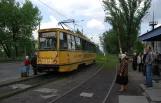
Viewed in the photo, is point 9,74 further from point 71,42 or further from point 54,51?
point 71,42

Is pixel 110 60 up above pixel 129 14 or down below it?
below

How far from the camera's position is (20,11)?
62.2 meters

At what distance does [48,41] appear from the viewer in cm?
1827

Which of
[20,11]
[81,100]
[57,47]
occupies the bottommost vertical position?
[81,100]

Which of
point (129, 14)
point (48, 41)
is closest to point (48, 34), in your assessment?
point (48, 41)

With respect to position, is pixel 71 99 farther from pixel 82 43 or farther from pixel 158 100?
pixel 82 43

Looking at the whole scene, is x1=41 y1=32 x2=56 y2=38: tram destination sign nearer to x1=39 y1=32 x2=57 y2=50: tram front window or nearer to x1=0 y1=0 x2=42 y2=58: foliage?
x1=39 y1=32 x2=57 y2=50: tram front window

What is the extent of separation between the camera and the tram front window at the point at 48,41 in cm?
1794

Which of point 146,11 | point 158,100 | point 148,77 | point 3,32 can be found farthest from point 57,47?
point 3,32

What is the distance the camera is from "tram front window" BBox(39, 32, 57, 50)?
17.9m

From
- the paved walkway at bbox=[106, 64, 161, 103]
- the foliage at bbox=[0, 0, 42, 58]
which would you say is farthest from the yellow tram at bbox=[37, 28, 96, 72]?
the foliage at bbox=[0, 0, 42, 58]

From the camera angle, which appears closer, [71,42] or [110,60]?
[71,42]

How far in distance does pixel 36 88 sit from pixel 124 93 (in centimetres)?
423

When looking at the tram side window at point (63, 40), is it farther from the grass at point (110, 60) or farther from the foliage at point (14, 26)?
the foliage at point (14, 26)
